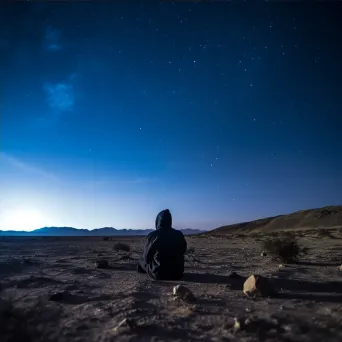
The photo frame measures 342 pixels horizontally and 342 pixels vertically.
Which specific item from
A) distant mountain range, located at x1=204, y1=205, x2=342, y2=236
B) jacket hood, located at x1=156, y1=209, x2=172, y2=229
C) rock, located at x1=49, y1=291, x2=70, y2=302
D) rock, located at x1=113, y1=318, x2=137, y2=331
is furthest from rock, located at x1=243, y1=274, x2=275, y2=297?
distant mountain range, located at x1=204, y1=205, x2=342, y2=236

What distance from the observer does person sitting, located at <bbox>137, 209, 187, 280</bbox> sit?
8117 millimetres

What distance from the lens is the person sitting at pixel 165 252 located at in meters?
8.12

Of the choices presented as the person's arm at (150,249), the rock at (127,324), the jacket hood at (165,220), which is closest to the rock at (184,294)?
the rock at (127,324)

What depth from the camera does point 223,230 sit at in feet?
303

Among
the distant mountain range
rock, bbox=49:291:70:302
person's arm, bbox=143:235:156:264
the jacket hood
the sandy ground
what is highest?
the distant mountain range

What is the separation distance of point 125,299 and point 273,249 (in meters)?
7.36

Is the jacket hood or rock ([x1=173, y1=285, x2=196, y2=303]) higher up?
the jacket hood

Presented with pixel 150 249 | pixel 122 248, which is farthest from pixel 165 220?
pixel 122 248

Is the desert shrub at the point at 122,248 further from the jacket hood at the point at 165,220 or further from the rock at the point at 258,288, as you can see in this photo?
A: the rock at the point at 258,288

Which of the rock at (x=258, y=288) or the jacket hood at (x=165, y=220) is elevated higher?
the jacket hood at (x=165, y=220)

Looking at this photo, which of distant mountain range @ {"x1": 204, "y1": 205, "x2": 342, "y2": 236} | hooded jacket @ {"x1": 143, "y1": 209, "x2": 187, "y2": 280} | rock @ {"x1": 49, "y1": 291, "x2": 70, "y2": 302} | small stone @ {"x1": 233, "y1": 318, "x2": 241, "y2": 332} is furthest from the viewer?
distant mountain range @ {"x1": 204, "y1": 205, "x2": 342, "y2": 236}

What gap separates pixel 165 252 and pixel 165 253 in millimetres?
38

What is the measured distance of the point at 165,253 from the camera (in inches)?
319

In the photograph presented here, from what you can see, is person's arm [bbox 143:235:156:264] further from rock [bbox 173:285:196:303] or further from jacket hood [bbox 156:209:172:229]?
rock [bbox 173:285:196:303]
